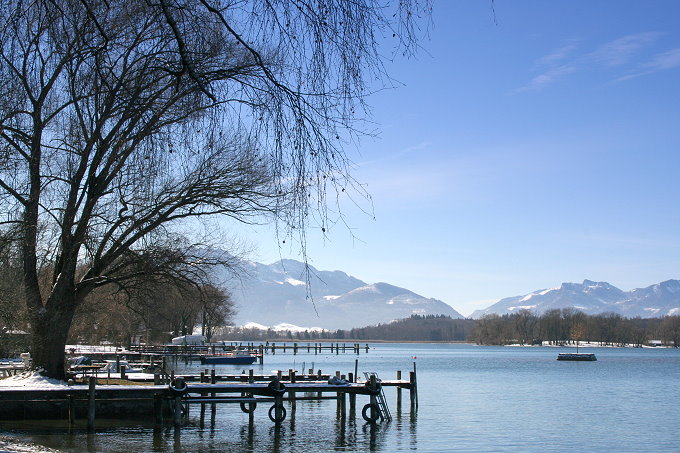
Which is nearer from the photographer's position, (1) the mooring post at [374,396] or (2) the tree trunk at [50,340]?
(2) the tree trunk at [50,340]

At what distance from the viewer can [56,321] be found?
86.3ft

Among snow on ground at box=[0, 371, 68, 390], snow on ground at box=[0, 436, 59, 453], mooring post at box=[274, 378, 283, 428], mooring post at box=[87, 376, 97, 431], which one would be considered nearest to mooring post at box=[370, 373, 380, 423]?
mooring post at box=[274, 378, 283, 428]

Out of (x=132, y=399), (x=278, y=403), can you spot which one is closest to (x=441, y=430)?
(x=278, y=403)

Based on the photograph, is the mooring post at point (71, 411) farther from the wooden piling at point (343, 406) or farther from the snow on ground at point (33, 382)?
the wooden piling at point (343, 406)

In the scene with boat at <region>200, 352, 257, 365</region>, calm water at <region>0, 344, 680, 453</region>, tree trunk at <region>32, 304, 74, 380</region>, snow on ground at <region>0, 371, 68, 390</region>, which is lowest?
calm water at <region>0, 344, 680, 453</region>

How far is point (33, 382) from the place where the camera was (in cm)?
2631

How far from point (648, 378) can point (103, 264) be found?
55686mm

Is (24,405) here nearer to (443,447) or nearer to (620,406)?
(443,447)

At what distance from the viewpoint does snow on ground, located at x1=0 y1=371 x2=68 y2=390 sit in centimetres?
2594

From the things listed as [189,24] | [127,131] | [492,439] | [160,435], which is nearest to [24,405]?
[160,435]

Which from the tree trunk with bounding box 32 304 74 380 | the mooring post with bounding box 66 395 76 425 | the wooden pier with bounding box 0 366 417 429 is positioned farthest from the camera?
the tree trunk with bounding box 32 304 74 380

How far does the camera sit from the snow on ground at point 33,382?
2594 cm

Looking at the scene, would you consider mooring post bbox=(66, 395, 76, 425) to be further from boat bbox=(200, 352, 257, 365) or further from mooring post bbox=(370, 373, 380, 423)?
boat bbox=(200, 352, 257, 365)

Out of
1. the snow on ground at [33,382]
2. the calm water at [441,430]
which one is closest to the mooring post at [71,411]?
the calm water at [441,430]
